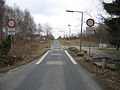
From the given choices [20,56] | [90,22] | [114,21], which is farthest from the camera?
[20,56]

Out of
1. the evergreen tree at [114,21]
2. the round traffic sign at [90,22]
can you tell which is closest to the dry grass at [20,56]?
the round traffic sign at [90,22]

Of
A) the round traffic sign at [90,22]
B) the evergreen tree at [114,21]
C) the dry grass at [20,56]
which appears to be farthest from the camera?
the round traffic sign at [90,22]

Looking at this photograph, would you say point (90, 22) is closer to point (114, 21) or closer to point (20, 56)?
point (114, 21)

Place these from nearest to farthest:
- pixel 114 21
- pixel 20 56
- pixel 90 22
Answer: pixel 114 21, pixel 90 22, pixel 20 56

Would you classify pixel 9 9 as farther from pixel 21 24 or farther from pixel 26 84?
pixel 26 84

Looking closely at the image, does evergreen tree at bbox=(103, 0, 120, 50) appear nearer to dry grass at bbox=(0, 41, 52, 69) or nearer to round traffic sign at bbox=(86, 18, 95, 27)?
round traffic sign at bbox=(86, 18, 95, 27)

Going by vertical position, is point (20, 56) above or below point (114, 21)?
below

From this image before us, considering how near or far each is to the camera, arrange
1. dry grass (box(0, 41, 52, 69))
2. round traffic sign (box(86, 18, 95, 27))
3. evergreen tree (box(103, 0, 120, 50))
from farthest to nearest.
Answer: round traffic sign (box(86, 18, 95, 27)) → dry grass (box(0, 41, 52, 69)) → evergreen tree (box(103, 0, 120, 50))

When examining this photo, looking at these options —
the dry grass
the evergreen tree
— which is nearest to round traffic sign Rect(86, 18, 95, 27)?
the evergreen tree

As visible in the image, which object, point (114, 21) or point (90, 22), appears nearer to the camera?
point (114, 21)

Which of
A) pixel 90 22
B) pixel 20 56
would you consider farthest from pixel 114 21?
pixel 20 56

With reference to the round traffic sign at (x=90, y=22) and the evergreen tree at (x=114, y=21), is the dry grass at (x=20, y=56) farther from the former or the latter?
the evergreen tree at (x=114, y=21)

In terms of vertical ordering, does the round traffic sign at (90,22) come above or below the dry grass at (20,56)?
above

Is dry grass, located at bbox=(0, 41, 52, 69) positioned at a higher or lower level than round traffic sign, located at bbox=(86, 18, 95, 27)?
lower
